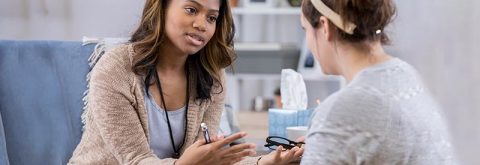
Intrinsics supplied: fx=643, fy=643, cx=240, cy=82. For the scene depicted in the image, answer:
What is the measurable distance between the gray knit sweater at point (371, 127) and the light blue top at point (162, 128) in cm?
67

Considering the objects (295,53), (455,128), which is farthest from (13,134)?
(295,53)

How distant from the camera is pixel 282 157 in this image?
51.5 inches

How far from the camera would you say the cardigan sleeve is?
1416mm

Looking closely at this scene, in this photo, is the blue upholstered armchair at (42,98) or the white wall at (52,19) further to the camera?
the white wall at (52,19)

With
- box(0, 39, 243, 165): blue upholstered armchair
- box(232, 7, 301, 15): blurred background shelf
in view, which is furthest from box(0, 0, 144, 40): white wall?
box(0, 39, 243, 165): blue upholstered armchair

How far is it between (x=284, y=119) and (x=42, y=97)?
652 mm

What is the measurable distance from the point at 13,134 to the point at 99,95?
397 mm

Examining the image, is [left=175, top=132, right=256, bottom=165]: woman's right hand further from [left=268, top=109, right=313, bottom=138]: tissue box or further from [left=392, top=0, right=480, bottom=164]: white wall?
[left=392, top=0, right=480, bottom=164]: white wall

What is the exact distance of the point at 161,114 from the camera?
1.52 metres

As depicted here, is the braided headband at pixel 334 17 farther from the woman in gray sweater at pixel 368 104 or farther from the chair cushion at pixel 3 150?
the chair cushion at pixel 3 150

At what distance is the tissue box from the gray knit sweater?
854 mm

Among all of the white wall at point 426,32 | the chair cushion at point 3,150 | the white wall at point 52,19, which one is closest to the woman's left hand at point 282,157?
the white wall at point 426,32

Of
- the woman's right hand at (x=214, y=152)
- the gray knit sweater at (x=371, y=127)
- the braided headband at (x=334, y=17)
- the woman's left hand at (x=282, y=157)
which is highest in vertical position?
the braided headband at (x=334, y=17)

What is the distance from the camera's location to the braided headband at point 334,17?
921 millimetres
